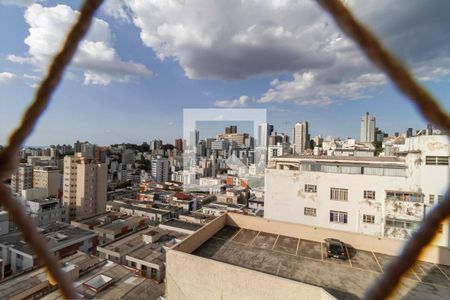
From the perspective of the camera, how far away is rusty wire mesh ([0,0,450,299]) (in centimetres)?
44

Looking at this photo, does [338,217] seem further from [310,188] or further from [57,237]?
[57,237]

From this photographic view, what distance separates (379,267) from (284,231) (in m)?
2.14

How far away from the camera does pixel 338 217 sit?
966 cm

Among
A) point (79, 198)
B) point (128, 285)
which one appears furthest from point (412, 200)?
point (79, 198)

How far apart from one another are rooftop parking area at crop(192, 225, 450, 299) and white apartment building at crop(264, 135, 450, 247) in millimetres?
4178

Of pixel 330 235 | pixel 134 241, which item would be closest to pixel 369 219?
pixel 330 235

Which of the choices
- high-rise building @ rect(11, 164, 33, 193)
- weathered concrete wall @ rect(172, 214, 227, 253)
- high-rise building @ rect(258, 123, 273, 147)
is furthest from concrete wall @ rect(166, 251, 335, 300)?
high-rise building @ rect(11, 164, 33, 193)

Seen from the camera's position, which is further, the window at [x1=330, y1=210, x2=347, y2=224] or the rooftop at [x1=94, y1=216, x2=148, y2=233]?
the rooftop at [x1=94, y1=216, x2=148, y2=233]

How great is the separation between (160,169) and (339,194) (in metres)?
42.6

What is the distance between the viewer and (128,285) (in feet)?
32.6

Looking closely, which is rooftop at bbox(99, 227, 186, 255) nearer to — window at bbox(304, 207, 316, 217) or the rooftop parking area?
window at bbox(304, 207, 316, 217)

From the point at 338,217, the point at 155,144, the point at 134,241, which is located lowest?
the point at 134,241

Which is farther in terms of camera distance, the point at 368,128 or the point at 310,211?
the point at 368,128

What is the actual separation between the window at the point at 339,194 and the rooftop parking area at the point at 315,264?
466 centimetres
